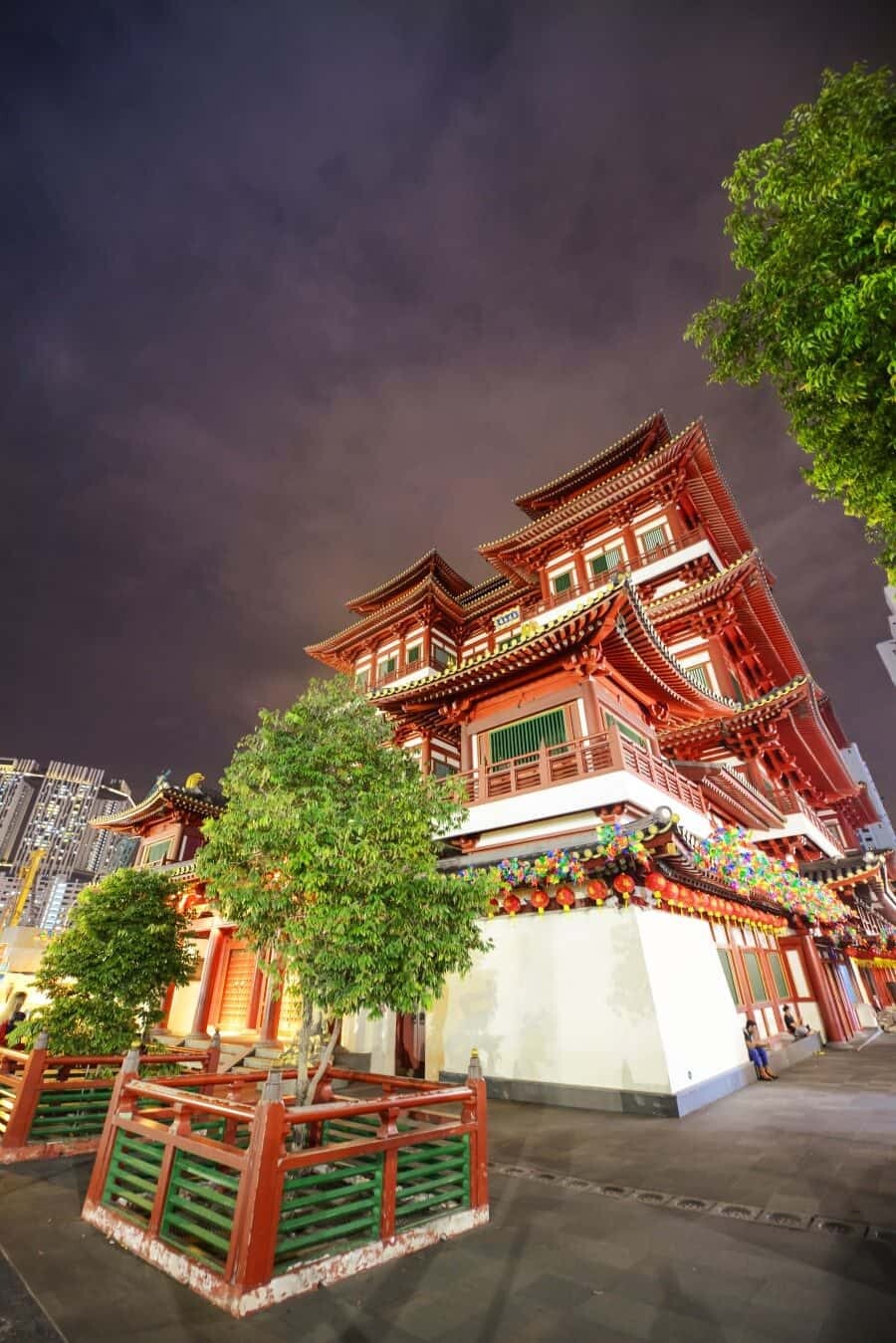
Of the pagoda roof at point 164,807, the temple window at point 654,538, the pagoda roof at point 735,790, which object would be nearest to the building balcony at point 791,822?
the pagoda roof at point 735,790

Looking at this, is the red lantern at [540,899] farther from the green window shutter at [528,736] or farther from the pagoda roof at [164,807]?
the pagoda roof at [164,807]

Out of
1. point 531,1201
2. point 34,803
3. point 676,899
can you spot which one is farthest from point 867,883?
point 34,803

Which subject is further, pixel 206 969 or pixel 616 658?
pixel 206 969

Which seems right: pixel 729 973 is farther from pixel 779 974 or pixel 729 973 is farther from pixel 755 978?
pixel 779 974

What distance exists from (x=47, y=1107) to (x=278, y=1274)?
5.87 meters

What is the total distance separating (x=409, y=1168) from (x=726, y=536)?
23.6 m

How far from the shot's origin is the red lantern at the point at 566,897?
37.8 feet

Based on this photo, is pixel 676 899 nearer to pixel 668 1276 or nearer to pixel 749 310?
pixel 668 1276

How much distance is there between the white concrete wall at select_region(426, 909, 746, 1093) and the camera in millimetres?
10250

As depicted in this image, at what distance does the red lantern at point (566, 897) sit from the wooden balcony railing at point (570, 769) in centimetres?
218

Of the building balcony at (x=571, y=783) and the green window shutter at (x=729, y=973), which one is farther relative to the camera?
the green window shutter at (x=729, y=973)

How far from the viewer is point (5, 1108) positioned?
7.86 metres

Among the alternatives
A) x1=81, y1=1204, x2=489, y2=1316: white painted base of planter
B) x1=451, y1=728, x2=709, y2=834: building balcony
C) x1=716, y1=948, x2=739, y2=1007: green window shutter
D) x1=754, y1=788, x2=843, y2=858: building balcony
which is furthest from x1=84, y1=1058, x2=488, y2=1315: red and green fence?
x1=754, y1=788, x2=843, y2=858: building balcony

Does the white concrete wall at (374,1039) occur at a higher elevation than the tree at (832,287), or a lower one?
lower
